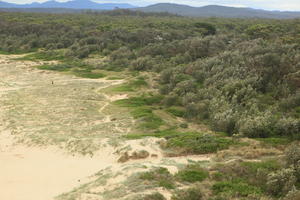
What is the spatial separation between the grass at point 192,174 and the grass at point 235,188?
2.13ft

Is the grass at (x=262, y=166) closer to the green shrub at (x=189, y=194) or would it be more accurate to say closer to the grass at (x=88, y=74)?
the green shrub at (x=189, y=194)

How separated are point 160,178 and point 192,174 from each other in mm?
1050

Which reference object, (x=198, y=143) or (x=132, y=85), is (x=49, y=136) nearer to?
(x=198, y=143)

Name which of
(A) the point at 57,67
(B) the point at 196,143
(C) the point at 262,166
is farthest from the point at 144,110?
(A) the point at 57,67

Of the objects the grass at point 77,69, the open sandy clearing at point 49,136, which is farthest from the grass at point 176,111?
the grass at point 77,69

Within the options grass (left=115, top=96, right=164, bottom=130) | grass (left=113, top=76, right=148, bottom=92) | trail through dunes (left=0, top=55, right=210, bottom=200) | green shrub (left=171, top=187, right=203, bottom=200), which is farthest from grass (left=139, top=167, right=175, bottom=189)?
grass (left=113, top=76, right=148, bottom=92)

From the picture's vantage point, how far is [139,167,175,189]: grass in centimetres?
905

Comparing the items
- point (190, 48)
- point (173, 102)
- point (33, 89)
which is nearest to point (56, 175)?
point (173, 102)

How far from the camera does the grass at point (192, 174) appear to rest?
936cm

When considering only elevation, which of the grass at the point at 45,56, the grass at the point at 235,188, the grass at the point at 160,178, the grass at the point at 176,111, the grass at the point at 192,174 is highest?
the grass at the point at 45,56

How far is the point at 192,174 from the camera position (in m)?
9.57

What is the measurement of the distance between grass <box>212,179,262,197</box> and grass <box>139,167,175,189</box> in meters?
1.34

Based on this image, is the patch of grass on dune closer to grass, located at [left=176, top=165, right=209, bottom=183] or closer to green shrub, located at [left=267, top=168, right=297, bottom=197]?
grass, located at [left=176, top=165, right=209, bottom=183]

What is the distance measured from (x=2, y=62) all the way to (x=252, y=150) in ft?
106
